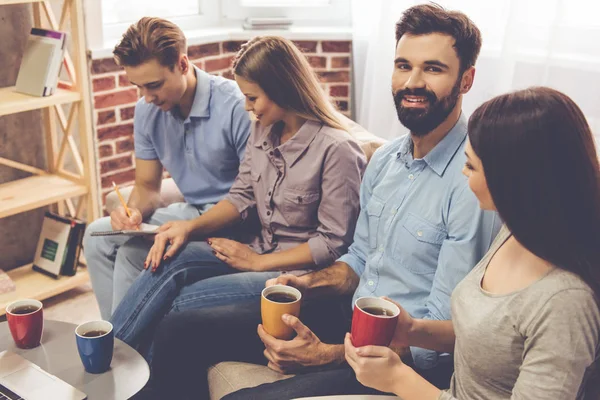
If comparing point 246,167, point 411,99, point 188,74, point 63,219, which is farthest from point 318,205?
point 63,219

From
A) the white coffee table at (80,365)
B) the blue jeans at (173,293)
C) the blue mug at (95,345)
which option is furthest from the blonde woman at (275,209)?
the blue mug at (95,345)

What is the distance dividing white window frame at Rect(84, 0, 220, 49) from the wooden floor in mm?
1018

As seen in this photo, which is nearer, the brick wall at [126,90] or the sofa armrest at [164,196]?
the sofa armrest at [164,196]

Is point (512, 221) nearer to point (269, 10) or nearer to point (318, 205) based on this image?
point (318, 205)

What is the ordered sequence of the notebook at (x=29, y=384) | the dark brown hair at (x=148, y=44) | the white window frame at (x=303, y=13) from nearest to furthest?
the notebook at (x=29, y=384), the dark brown hair at (x=148, y=44), the white window frame at (x=303, y=13)

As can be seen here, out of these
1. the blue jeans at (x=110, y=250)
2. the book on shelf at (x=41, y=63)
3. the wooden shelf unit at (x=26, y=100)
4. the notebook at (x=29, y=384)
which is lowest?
the blue jeans at (x=110, y=250)

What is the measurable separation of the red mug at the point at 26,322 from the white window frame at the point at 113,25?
60.9 inches

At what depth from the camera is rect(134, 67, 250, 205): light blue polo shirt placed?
7.15 ft

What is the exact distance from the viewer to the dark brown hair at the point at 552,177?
3.23ft

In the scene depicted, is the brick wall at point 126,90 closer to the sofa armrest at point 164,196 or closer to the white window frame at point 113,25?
the white window frame at point 113,25

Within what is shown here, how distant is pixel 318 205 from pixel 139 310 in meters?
0.56

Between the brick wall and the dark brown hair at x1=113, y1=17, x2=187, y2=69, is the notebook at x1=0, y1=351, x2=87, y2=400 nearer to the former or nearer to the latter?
the dark brown hair at x1=113, y1=17, x2=187, y2=69

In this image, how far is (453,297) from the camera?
1.19m

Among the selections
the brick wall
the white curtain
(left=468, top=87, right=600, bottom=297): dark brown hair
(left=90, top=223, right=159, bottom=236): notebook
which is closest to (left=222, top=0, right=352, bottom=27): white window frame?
the brick wall
